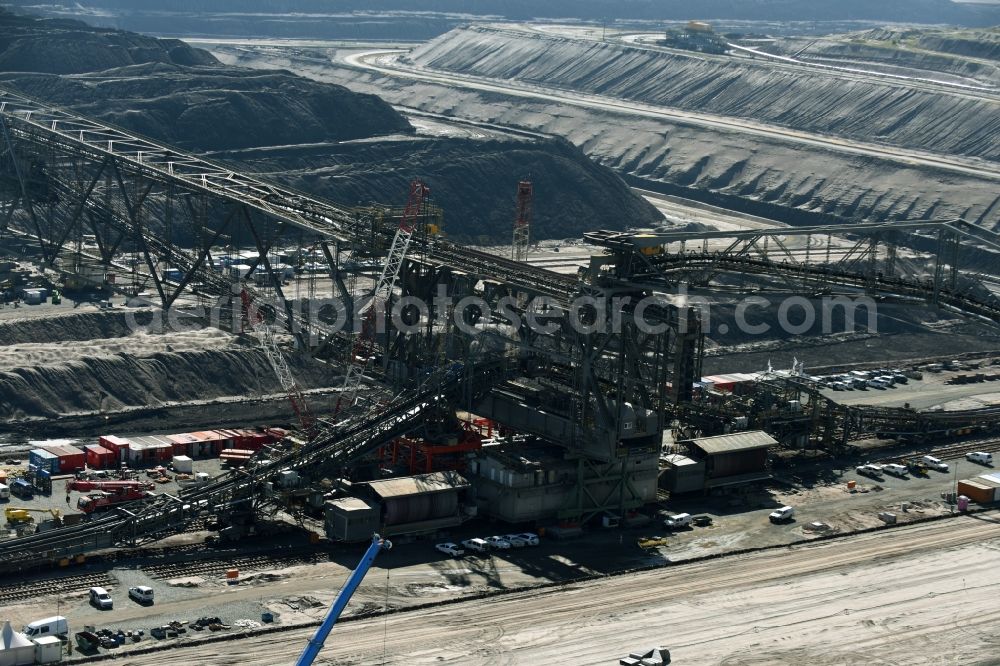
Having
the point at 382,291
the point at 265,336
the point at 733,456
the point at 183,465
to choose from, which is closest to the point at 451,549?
the point at 183,465

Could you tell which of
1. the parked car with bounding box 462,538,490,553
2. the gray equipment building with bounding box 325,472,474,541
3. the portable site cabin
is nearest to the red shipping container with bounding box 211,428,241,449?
the gray equipment building with bounding box 325,472,474,541

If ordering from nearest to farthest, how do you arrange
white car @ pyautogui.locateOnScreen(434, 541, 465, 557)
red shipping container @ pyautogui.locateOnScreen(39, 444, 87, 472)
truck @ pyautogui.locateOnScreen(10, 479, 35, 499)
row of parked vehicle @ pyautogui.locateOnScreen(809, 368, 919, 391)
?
white car @ pyautogui.locateOnScreen(434, 541, 465, 557) < truck @ pyautogui.locateOnScreen(10, 479, 35, 499) < red shipping container @ pyautogui.locateOnScreen(39, 444, 87, 472) < row of parked vehicle @ pyautogui.locateOnScreen(809, 368, 919, 391)

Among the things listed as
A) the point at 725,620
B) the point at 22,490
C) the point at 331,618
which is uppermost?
the point at 331,618

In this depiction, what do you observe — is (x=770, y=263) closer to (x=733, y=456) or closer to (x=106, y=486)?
(x=733, y=456)

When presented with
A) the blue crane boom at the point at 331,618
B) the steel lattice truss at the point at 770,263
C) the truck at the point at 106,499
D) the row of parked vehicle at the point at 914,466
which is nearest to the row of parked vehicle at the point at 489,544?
the steel lattice truss at the point at 770,263

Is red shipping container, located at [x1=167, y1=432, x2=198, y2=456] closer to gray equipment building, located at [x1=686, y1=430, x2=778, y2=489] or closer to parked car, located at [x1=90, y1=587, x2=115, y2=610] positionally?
parked car, located at [x1=90, y1=587, x2=115, y2=610]
